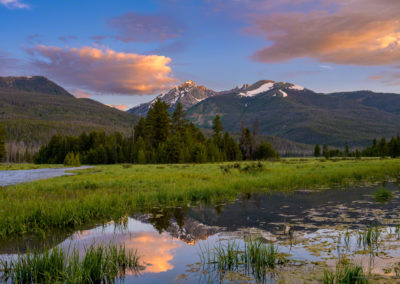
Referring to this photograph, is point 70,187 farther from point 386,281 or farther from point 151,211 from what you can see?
point 386,281

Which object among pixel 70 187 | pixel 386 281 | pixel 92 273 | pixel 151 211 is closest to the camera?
pixel 386 281

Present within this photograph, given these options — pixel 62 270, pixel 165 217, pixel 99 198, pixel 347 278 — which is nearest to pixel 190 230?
pixel 165 217

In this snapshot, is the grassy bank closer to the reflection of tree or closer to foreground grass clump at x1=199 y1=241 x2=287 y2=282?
the reflection of tree

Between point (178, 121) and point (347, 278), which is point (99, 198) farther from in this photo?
point (178, 121)

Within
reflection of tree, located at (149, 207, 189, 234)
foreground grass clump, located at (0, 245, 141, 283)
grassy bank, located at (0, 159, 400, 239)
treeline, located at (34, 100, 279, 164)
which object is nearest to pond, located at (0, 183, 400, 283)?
reflection of tree, located at (149, 207, 189, 234)

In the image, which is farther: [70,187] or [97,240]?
[70,187]

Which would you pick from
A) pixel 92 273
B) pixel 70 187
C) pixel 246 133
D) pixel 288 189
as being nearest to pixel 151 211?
pixel 92 273

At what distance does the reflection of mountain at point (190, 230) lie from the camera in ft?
35.2

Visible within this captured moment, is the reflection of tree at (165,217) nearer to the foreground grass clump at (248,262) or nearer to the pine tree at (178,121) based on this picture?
the foreground grass clump at (248,262)

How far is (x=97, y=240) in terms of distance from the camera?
33.7 ft

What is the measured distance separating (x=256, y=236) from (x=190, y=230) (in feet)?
8.97

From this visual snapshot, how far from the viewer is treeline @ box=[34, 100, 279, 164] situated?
77125 millimetres

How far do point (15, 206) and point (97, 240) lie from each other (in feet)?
19.7

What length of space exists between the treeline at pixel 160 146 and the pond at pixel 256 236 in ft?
195
